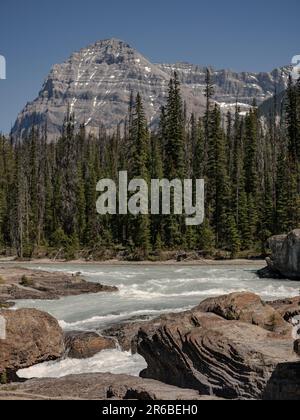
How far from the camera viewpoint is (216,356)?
555 inches

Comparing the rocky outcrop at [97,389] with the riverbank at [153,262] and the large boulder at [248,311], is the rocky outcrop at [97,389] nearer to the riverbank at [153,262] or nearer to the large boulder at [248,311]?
the large boulder at [248,311]

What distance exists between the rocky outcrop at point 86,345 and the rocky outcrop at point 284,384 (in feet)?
32.7

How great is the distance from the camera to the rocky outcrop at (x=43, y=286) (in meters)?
34.3

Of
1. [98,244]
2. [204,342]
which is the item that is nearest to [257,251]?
[98,244]

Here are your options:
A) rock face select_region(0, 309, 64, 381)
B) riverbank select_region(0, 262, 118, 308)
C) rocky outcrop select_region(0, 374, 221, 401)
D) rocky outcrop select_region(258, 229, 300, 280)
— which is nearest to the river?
rock face select_region(0, 309, 64, 381)

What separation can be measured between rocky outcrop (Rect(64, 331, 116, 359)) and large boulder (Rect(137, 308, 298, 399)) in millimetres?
4729

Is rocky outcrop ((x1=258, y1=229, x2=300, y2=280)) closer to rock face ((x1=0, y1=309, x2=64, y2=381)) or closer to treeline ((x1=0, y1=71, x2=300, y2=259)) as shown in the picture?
treeline ((x1=0, y1=71, x2=300, y2=259))

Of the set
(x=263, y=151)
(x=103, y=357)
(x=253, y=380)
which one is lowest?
(x=103, y=357)

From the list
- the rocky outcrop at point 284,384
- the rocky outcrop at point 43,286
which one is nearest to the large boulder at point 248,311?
the rocky outcrop at point 284,384

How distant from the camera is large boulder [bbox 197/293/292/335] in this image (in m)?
17.5

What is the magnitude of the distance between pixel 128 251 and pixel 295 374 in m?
49.3

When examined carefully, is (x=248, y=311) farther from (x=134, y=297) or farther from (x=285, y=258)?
(x=285, y=258)
